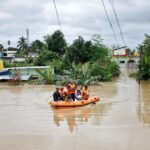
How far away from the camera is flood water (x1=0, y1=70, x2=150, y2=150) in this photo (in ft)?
45.0

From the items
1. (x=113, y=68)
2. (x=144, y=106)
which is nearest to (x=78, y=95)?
(x=144, y=106)

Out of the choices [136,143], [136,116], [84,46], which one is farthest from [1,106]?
[84,46]

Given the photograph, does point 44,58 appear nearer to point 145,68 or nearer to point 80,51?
point 80,51

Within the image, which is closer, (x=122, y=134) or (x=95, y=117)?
(x=122, y=134)

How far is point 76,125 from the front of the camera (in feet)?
56.4

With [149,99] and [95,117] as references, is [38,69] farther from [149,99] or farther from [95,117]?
[95,117]

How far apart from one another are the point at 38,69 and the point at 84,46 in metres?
10.8

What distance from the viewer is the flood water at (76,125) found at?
13.7 metres

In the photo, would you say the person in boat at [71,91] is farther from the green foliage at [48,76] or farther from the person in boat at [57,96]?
the green foliage at [48,76]

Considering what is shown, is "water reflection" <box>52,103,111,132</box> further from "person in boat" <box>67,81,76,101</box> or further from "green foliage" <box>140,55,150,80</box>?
"green foliage" <box>140,55,150,80</box>

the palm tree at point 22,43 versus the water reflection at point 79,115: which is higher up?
the palm tree at point 22,43

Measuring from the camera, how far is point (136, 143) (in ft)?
45.4

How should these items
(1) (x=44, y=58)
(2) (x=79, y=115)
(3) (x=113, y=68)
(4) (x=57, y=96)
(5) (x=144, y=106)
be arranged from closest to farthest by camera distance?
1. (2) (x=79, y=115)
2. (4) (x=57, y=96)
3. (5) (x=144, y=106)
4. (3) (x=113, y=68)
5. (1) (x=44, y=58)

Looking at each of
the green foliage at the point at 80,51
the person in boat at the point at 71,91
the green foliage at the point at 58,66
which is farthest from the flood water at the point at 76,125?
the green foliage at the point at 80,51
